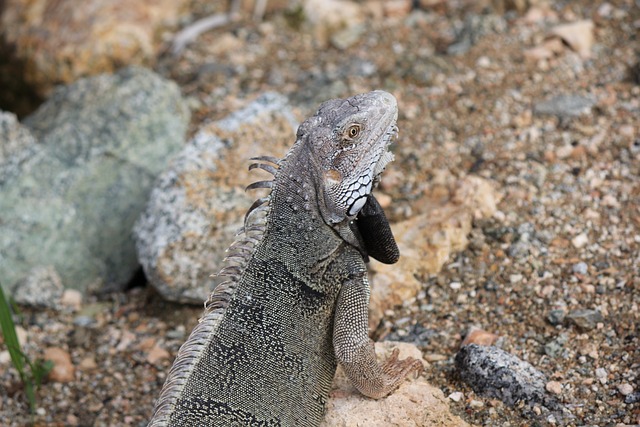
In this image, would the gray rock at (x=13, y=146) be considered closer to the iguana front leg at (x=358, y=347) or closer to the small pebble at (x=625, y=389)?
the iguana front leg at (x=358, y=347)

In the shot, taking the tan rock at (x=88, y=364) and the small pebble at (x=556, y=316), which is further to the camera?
the tan rock at (x=88, y=364)

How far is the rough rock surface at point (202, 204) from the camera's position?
6.12 meters

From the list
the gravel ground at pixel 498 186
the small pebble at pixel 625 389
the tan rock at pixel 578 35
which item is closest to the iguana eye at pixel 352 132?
the gravel ground at pixel 498 186

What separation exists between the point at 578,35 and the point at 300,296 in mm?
4919

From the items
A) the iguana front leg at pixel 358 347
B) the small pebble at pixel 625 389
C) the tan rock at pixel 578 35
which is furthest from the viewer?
the tan rock at pixel 578 35

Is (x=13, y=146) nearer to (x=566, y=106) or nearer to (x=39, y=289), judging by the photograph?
(x=39, y=289)

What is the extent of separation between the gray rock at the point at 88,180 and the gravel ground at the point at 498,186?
445 millimetres

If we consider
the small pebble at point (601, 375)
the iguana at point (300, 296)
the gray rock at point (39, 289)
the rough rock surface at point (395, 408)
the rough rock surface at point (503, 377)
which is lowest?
the gray rock at point (39, 289)

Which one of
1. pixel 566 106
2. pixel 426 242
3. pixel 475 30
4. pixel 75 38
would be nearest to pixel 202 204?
pixel 426 242

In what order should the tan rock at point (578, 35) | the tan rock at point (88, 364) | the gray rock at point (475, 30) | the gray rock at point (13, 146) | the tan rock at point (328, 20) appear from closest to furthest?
the tan rock at point (88, 364), the gray rock at point (13, 146), the tan rock at point (578, 35), the gray rock at point (475, 30), the tan rock at point (328, 20)

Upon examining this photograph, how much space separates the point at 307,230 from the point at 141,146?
3.31 m

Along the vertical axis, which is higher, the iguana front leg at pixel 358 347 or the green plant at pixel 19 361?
the iguana front leg at pixel 358 347

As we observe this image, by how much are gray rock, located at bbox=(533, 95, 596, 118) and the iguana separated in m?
3.29

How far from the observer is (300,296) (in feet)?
15.1
